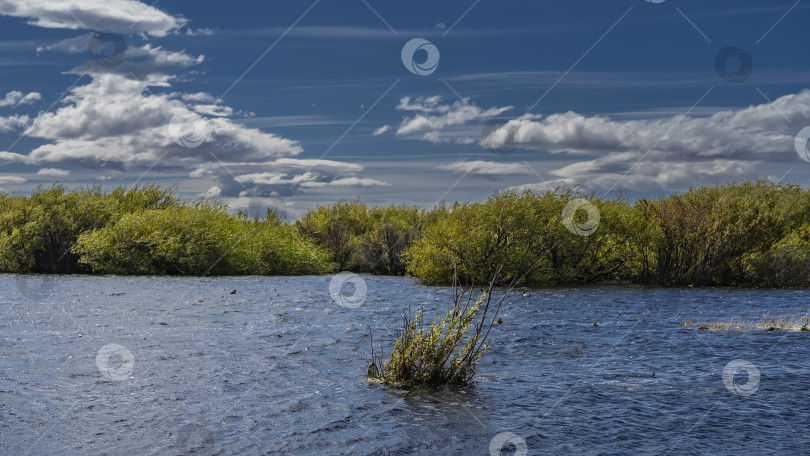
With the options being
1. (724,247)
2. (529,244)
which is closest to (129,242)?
(529,244)

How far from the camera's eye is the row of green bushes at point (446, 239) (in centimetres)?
3922

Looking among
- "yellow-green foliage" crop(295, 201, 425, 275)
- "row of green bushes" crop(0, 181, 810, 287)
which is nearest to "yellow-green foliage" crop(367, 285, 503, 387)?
"row of green bushes" crop(0, 181, 810, 287)

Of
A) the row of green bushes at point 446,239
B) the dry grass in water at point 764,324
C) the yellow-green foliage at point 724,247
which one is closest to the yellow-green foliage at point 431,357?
the dry grass in water at point 764,324

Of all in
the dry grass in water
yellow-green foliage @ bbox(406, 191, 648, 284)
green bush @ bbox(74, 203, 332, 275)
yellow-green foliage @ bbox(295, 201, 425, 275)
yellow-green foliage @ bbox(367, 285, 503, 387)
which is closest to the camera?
yellow-green foliage @ bbox(367, 285, 503, 387)

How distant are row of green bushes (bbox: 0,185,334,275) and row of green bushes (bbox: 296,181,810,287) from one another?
16.4m

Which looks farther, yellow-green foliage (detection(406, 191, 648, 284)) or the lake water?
yellow-green foliage (detection(406, 191, 648, 284))

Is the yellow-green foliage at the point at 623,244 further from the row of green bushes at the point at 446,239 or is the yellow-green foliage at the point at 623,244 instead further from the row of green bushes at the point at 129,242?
the row of green bushes at the point at 129,242

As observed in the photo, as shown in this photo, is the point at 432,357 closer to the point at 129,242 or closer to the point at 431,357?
the point at 431,357

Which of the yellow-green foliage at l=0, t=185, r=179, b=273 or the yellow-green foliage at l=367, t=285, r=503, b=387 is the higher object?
the yellow-green foliage at l=0, t=185, r=179, b=273

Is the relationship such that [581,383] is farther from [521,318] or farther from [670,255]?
[670,255]

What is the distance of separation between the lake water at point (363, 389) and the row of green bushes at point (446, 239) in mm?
12838

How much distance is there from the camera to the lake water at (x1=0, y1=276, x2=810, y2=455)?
10445 millimetres

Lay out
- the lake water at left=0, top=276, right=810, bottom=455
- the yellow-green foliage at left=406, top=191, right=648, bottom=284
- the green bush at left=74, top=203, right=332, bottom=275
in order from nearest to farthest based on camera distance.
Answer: the lake water at left=0, top=276, right=810, bottom=455 → the yellow-green foliage at left=406, top=191, right=648, bottom=284 → the green bush at left=74, top=203, right=332, bottom=275

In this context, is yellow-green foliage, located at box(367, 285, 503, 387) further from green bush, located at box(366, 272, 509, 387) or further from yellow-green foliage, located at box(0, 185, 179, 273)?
yellow-green foliage, located at box(0, 185, 179, 273)
